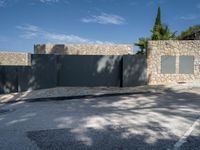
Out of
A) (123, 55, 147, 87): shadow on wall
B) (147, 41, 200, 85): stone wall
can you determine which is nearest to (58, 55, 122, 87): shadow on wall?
(123, 55, 147, 87): shadow on wall

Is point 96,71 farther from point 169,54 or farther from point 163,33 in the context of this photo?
point 163,33

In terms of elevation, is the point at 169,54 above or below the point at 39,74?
above

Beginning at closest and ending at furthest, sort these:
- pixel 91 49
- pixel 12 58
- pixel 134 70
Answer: pixel 134 70
pixel 91 49
pixel 12 58

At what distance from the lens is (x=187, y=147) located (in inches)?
196

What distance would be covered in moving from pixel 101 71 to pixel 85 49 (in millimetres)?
7940

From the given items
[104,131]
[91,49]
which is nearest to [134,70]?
[91,49]

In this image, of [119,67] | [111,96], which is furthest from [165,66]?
[111,96]

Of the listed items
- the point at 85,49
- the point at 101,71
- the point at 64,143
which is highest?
the point at 85,49

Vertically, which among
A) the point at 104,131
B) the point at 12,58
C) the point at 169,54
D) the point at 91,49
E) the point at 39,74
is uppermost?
the point at 91,49

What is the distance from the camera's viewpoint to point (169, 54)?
18156mm

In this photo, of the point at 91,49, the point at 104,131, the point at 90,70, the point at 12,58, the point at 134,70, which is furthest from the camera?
the point at 12,58

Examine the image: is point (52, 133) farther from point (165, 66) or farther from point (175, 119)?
Result: point (165, 66)

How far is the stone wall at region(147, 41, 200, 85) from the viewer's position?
58.9ft

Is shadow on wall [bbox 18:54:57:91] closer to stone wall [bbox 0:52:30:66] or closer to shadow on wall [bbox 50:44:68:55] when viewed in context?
shadow on wall [bbox 50:44:68:55]
